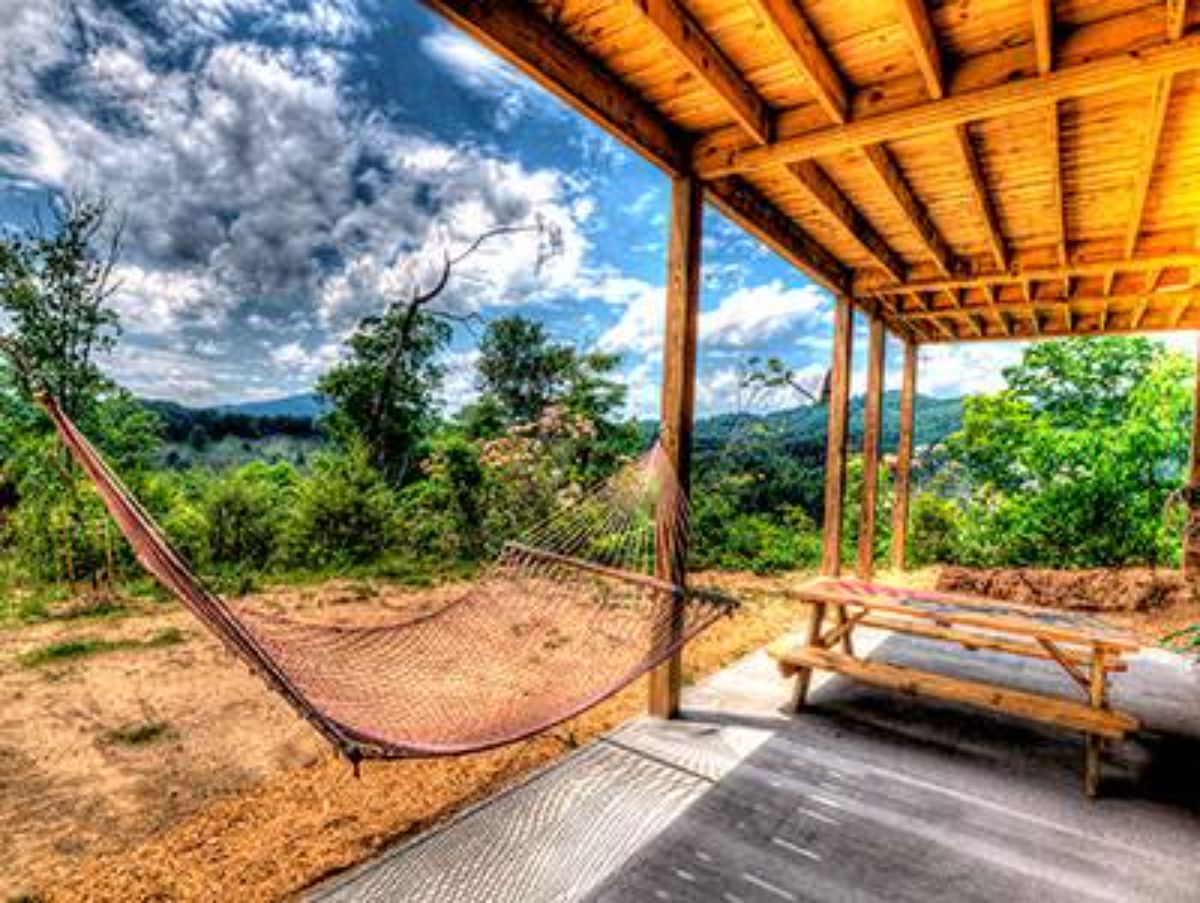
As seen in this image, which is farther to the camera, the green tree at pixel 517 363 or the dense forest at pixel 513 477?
the green tree at pixel 517 363

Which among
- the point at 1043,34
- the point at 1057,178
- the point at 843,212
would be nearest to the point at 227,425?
the point at 843,212

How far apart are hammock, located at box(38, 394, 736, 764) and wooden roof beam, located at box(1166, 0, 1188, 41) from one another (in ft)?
6.31

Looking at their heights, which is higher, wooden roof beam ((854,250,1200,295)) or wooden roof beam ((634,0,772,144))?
wooden roof beam ((854,250,1200,295))

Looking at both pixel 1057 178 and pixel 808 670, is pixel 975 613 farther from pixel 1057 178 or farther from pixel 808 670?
pixel 1057 178

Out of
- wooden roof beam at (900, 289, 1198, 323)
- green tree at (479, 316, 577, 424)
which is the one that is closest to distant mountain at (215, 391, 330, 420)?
green tree at (479, 316, 577, 424)

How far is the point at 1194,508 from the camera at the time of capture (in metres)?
4.45

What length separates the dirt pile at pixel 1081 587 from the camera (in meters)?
4.45

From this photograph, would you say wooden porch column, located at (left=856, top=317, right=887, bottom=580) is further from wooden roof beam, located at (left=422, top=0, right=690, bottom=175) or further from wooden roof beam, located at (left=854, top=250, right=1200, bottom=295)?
wooden roof beam, located at (left=422, top=0, right=690, bottom=175)

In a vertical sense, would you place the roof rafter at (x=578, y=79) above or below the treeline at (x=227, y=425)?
above

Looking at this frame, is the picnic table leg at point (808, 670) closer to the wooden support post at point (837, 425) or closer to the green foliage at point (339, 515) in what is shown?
the wooden support post at point (837, 425)

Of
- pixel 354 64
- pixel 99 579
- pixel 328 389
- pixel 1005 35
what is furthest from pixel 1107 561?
pixel 354 64

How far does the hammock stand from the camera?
1.11m

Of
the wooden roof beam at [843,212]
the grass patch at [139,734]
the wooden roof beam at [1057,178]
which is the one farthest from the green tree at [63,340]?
the wooden roof beam at [1057,178]

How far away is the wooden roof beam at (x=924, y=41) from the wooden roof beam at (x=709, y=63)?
50cm
